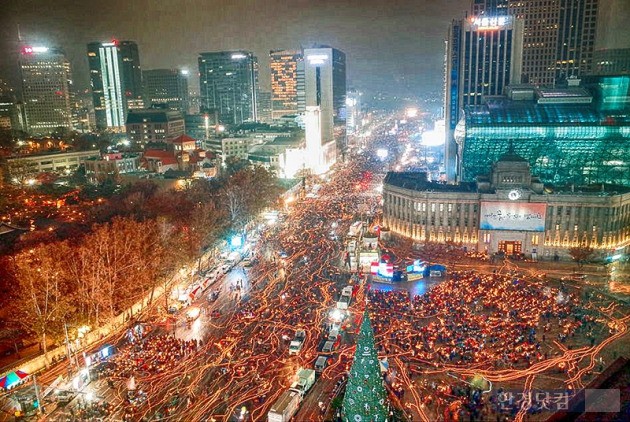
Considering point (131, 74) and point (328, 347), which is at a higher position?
point (131, 74)

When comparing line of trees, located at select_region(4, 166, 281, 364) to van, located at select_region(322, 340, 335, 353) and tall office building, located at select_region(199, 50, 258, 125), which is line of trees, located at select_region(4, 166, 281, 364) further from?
tall office building, located at select_region(199, 50, 258, 125)

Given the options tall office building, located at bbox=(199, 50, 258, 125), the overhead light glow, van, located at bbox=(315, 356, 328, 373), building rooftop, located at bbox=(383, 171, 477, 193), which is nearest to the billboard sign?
building rooftop, located at bbox=(383, 171, 477, 193)

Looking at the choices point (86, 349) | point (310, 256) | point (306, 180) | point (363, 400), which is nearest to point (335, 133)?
point (306, 180)

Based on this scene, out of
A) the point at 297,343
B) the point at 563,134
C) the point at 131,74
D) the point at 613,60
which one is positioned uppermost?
the point at 131,74

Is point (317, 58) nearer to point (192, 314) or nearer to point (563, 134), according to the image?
point (563, 134)

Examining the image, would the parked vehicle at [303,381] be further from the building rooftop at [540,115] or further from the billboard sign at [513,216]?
the building rooftop at [540,115]

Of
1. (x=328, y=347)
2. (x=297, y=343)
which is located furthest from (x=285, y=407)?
(x=328, y=347)

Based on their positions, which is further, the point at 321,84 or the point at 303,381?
the point at 321,84
